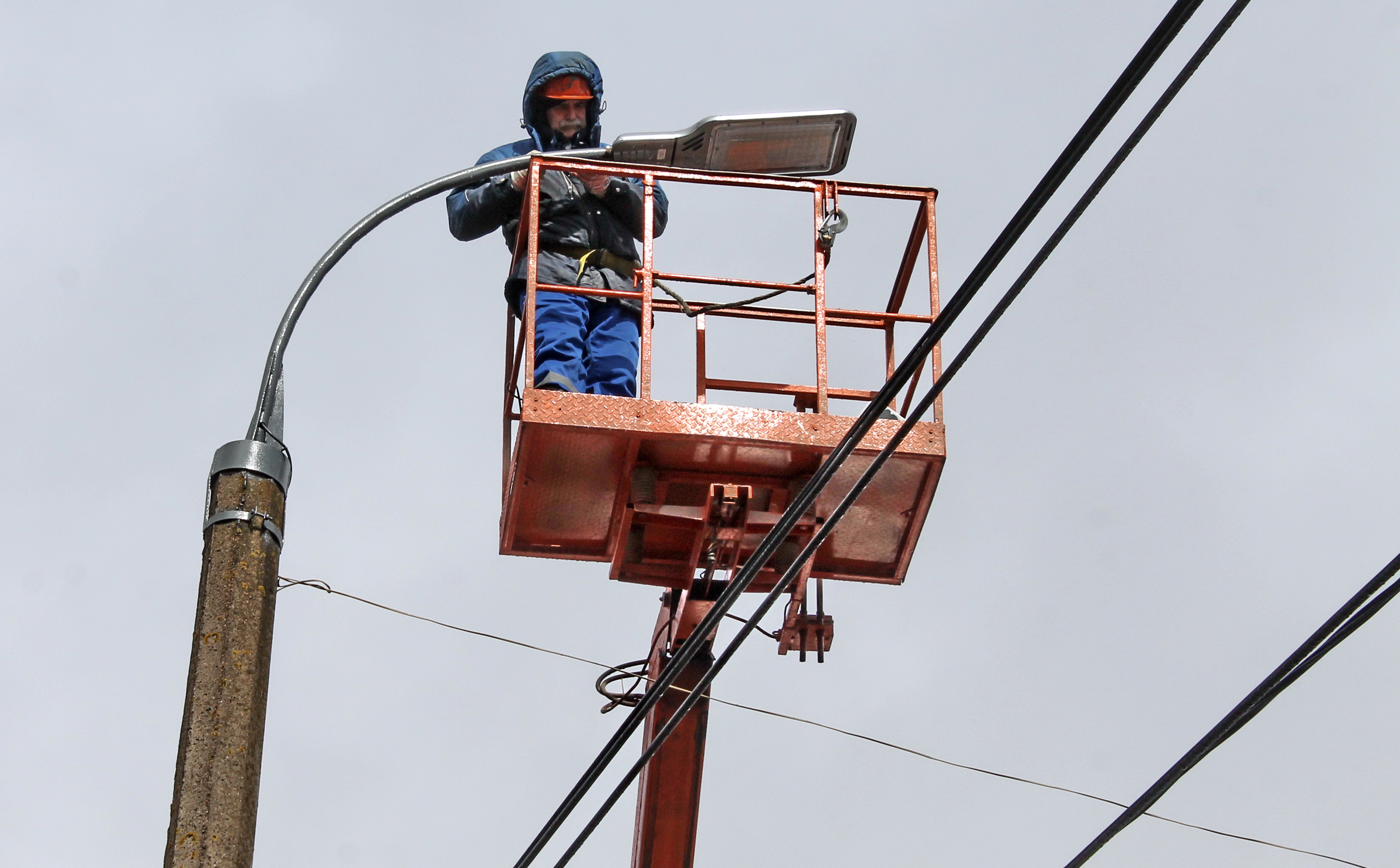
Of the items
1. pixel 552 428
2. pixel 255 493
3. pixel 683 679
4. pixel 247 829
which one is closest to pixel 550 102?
pixel 552 428

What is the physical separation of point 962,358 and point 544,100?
16.7 ft

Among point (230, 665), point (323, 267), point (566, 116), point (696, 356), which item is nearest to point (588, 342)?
point (696, 356)

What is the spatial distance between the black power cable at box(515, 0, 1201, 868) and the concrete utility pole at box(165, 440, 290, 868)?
1398 millimetres

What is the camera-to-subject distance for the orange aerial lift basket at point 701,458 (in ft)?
26.7

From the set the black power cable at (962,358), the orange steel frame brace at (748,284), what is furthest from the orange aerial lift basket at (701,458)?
the black power cable at (962,358)

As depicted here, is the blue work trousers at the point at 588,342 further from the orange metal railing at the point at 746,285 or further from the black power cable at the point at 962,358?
the black power cable at the point at 962,358

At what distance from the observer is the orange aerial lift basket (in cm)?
814

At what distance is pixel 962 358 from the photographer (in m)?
5.28

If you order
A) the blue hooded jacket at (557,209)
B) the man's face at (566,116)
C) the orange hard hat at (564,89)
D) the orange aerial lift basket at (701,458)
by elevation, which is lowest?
the orange aerial lift basket at (701,458)

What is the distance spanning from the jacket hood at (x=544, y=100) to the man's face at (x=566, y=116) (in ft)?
0.14

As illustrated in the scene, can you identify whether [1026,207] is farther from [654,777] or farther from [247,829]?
[654,777]

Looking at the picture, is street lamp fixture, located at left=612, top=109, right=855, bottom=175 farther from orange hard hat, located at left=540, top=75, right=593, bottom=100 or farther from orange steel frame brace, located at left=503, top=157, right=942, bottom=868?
orange hard hat, located at left=540, top=75, right=593, bottom=100

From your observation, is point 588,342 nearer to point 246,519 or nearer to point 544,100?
point 544,100

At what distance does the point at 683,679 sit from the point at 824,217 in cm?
242
